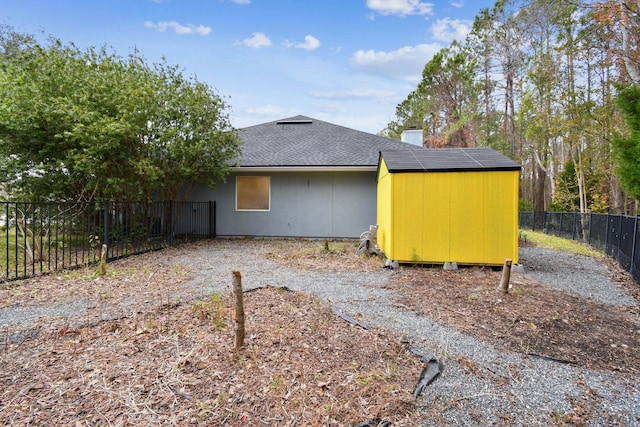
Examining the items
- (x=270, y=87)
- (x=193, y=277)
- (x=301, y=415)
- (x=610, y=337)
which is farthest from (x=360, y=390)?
(x=270, y=87)

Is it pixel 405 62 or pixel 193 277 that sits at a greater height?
pixel 405 62

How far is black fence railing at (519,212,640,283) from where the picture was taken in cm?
590

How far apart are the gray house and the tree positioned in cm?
191

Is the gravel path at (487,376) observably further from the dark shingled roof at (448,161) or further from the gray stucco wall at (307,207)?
the gray stucco wall at (307,207)

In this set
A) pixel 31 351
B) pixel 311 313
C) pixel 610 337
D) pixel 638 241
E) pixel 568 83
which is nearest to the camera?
pixel 31 351

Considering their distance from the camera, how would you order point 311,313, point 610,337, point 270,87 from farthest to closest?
point 270,87
point 311,313
point 610,337

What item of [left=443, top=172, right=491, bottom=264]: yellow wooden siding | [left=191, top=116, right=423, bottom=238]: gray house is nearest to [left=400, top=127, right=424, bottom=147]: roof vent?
[left=191, top=116, right=423, bottom=238]: gray house

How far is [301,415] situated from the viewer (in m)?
1.90

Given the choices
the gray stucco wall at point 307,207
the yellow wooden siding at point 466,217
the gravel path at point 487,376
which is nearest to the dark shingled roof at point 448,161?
the yellow wooden siding at point 466,217

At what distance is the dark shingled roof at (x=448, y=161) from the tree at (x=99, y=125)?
472 centimetres

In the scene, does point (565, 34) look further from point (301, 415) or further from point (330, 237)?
point (301, 415)

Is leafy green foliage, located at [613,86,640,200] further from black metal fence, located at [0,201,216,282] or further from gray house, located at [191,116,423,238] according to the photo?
black metal fence, located at [0,201,216,282]

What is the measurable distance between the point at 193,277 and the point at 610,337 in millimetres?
5275

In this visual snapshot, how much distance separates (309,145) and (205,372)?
9.70m
